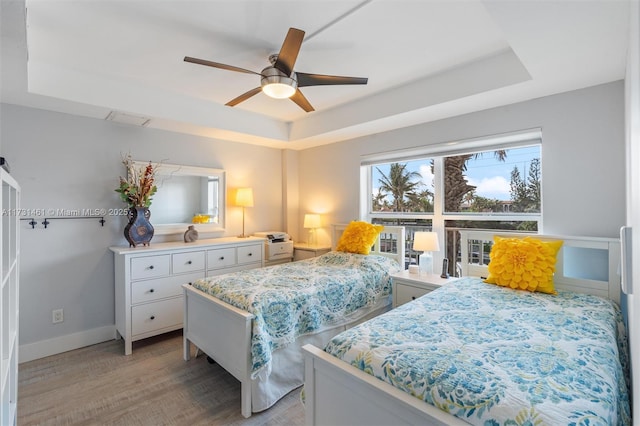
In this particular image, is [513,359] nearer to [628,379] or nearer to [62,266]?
[628,379]

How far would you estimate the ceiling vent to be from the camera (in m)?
2.88

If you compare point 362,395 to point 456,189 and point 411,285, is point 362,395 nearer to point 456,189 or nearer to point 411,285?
point 411,285

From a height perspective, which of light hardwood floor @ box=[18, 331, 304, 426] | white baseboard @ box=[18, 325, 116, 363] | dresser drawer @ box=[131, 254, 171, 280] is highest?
dresser drawer @ box=[131, 254, 171, 280]

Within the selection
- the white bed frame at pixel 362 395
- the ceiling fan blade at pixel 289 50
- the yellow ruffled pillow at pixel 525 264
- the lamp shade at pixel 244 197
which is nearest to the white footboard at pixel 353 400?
the white bed frame at pixel 362 395

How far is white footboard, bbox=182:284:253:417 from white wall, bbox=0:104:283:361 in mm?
1210

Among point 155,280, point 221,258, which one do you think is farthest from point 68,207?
point 221,258

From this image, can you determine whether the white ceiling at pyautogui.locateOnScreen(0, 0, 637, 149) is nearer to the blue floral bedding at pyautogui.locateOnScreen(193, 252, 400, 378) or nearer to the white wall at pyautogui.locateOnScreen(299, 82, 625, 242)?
the white wall at pyautogui.locateOnScreen(299, 82, 625, 242)

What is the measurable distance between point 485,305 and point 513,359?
66 cm

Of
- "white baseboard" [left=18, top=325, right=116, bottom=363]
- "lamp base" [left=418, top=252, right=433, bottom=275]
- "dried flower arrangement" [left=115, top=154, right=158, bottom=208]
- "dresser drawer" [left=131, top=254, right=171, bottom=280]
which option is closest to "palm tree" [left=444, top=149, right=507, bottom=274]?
"lamp base" [left=418, top=252, right=433, bottom=275]

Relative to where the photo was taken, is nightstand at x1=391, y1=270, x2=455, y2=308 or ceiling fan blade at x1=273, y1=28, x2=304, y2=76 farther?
nightstand at x1=391, y1=270, x2=455, y2=308

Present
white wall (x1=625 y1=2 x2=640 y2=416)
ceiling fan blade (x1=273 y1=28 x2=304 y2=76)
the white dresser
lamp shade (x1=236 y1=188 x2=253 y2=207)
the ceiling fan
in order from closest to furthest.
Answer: white wall (x1=625 y1=2 x2=640 y2=416) < ceiling fan blade (x1=273 y1=28 x2=304 y2=76) < the ceiling fan < the white dresser < lamp shade (x1=236 y1=188 x2=253 y2=207)

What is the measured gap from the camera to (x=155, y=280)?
2992mm

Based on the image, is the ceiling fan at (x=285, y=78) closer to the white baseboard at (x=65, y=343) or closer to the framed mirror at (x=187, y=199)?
the framed mirror at (x=187, y=199)

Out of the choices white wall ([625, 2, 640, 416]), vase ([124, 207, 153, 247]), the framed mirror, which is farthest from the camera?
the framed mirror
